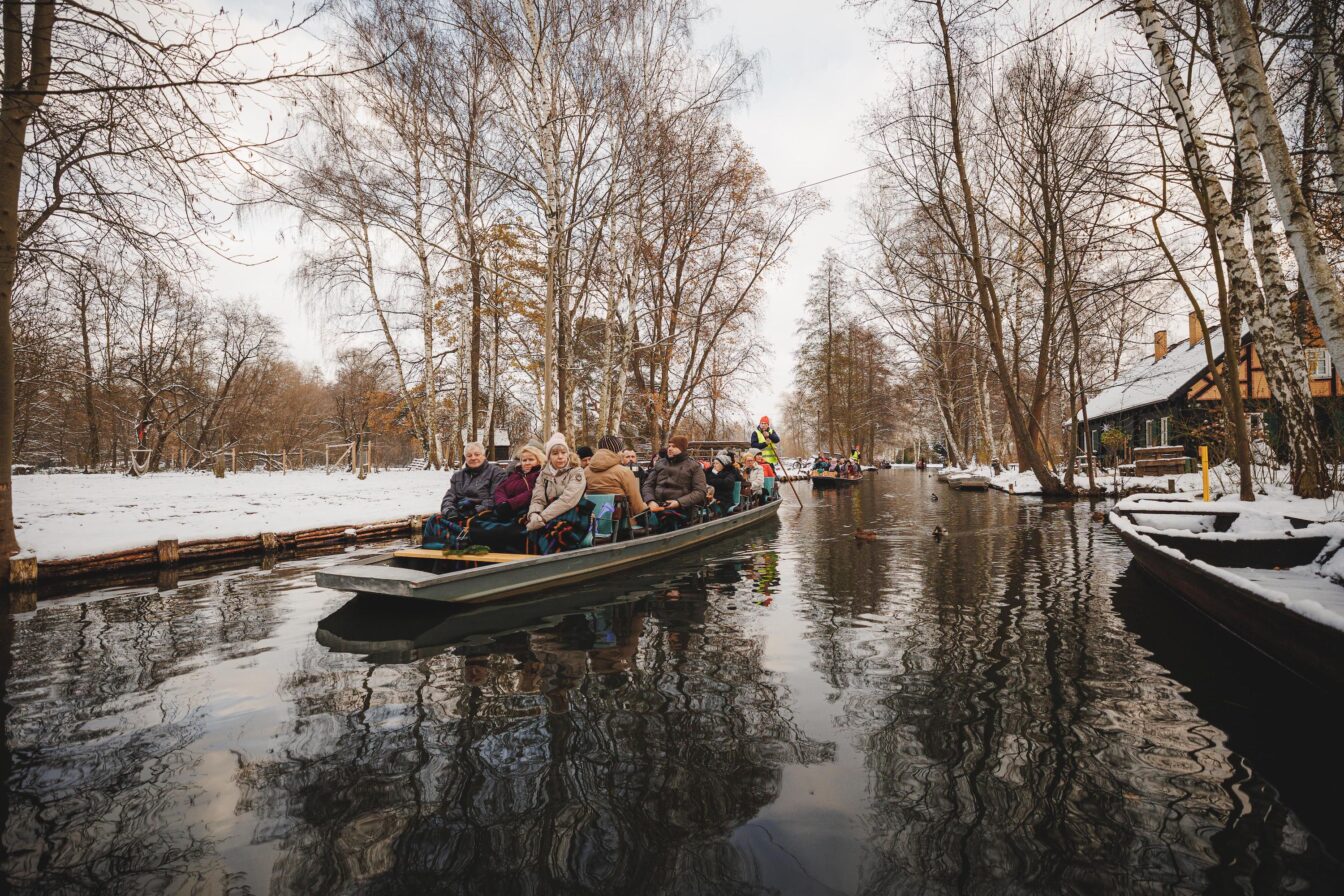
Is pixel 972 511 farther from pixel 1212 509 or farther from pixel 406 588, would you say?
pixel 406 588

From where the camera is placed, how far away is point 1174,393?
21453mm

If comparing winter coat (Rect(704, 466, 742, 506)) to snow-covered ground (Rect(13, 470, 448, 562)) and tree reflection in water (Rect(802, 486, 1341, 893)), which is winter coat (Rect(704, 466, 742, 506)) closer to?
tree reflection in water (Rect(802, 486, 1341, 893))

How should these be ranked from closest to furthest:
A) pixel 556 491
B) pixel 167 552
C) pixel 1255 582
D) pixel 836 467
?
pixel 1255 582 → pixel 556 491 → pixel 167 552 → pixel 836 467

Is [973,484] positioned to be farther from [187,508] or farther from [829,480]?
[187,508]

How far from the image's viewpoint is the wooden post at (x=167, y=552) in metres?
8.58

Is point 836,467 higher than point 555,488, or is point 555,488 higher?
point 555,488

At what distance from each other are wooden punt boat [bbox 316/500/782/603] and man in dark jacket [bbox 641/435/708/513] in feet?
3.69

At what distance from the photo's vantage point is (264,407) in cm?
4116

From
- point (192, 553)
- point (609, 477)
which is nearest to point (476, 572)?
point (609, 477)

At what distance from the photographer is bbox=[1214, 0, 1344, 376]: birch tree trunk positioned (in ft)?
15.9

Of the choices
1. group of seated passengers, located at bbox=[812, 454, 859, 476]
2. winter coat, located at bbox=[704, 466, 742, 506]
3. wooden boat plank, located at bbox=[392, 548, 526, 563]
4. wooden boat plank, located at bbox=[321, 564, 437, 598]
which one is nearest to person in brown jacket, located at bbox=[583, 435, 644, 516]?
wooden boat plank, located at bbox=[392, 548, 526, 563]

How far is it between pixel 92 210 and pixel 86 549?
13.7ft

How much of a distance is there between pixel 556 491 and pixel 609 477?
116 cm

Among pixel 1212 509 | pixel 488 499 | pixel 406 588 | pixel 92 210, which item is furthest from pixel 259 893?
pixel 1212 509
